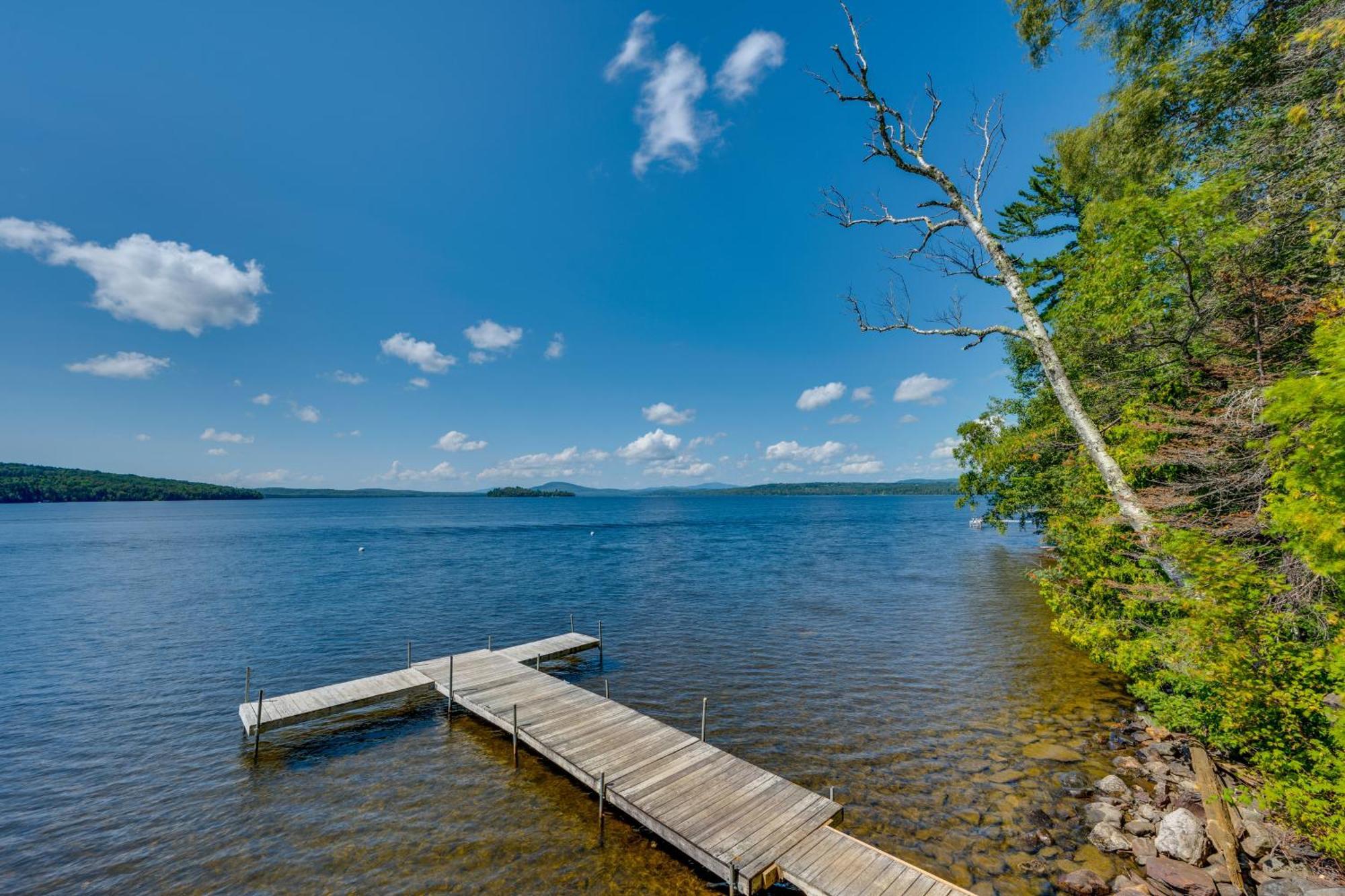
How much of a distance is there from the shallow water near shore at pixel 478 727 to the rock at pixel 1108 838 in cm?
49

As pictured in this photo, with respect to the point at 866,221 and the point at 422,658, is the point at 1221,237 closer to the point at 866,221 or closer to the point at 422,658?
the point at 866,221

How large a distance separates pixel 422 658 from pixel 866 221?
87.8ft

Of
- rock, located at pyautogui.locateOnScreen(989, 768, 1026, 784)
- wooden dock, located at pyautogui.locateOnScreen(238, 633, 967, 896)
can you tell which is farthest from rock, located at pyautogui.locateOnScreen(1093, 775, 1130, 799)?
wooden dock, located at pyautogui.locateOnScreen(238, 633, 967, 896)

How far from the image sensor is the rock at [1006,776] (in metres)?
13.9

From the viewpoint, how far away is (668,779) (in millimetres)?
12641

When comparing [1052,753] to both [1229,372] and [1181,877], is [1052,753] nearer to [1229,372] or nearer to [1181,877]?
[1181,877]

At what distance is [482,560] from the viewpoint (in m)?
62.7

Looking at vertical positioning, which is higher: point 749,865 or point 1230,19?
point 1230,19

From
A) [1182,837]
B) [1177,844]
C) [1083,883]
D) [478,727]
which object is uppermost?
[1182,837]

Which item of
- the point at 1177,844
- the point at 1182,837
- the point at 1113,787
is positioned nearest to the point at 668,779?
the point at 1177,844

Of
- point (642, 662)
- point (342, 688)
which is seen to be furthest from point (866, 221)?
point (342, 688)

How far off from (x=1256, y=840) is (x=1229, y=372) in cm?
992

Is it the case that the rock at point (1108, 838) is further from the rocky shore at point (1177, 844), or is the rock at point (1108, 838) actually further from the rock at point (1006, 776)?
the rock at point (1006, 776)

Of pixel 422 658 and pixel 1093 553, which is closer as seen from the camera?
pixel 1093 553
